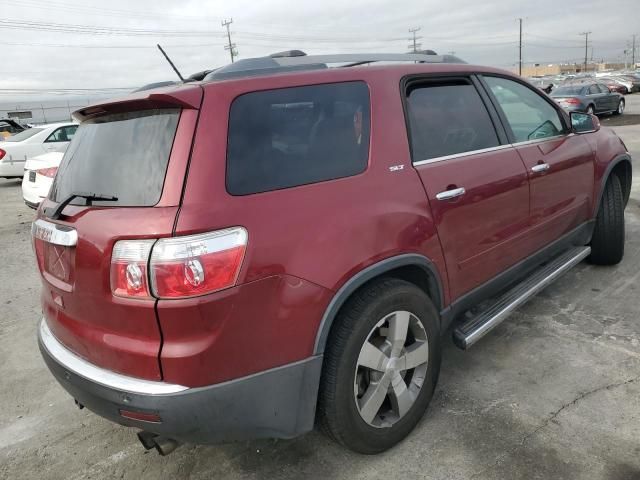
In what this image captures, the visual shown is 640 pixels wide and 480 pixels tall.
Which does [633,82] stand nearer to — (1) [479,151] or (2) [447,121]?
(1) [479,151]

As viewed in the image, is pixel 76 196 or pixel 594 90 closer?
pixel 76 196

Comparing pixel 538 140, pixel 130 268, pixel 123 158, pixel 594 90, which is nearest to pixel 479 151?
pixel 538 140

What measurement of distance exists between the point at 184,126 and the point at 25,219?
322 inches

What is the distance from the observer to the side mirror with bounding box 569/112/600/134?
13.2ft

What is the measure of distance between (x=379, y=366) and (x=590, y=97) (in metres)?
22.0

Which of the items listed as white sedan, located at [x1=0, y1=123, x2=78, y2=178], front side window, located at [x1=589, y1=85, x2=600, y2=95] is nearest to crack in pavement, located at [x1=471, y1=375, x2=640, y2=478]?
white sedan, located at [x1=0, y1=123, x2=78, y2=178]

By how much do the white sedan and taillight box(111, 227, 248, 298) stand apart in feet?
39.1

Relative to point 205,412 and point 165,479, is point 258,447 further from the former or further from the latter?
point 205,412

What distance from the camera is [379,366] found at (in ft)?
7.60

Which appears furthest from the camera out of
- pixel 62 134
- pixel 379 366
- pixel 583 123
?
pixel 62 134

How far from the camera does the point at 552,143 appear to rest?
361 cm

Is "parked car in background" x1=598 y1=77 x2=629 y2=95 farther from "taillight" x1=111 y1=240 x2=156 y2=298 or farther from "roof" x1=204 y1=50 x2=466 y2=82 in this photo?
"taillight" x1=111 y1=240 x2=156 y2=298

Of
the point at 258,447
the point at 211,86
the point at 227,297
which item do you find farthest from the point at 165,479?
the point at 211,86

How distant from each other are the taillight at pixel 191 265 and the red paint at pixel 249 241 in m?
0.04
